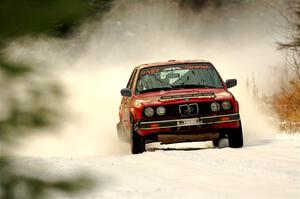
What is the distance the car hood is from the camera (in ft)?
35.1

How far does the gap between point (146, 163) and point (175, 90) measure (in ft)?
8.74

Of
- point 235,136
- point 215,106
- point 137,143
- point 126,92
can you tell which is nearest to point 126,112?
point 126,92

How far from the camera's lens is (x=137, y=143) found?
35.3ft

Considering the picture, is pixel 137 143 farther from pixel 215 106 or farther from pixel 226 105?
pixel 226 105

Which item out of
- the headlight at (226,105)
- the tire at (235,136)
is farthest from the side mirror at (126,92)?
the tire at (235,136)

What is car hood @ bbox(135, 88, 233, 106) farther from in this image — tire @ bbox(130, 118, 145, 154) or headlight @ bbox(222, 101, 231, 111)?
tire @ bbox(130, 118, 145, 154)

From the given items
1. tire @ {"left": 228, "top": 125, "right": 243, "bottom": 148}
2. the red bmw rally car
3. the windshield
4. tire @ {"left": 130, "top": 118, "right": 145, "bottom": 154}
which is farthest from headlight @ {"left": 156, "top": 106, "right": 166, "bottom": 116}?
tire @ {"left": 228, "top": 125, "right": 243, "bottom": 148}

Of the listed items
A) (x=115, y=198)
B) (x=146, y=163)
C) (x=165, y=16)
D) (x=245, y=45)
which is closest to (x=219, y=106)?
(x=146, y=163)

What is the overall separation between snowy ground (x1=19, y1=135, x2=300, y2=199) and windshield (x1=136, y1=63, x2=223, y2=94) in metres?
1.54

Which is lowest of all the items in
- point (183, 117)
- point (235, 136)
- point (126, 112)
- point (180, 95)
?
point (235, 136)

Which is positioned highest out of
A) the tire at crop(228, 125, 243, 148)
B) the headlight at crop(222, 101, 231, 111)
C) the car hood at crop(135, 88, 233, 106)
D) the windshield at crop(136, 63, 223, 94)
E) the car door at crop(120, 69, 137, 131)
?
the windshield at crop(136, 63, 223, 94)

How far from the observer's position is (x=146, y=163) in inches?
345

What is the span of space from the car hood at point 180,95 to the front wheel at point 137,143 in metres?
0.46

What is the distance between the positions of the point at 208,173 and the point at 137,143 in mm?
3342
